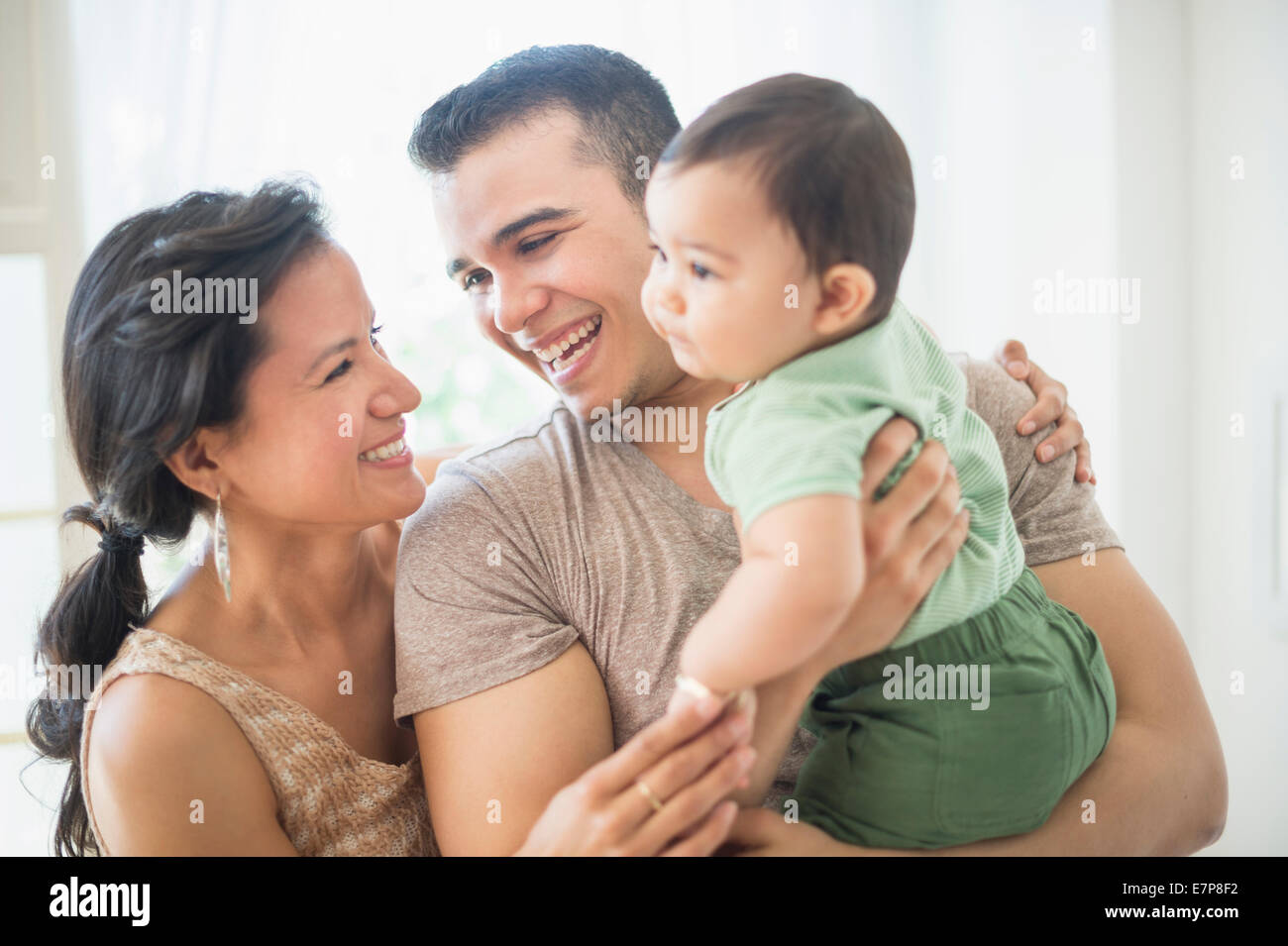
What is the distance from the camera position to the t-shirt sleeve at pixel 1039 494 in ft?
4.82

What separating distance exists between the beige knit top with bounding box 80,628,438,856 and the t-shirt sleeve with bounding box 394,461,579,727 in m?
0.11

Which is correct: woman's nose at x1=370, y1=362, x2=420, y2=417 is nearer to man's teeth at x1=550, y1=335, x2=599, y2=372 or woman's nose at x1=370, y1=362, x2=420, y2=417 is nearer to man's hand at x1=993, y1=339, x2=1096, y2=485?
man's teeth at x1=550, y1=335, x2=599, y2=372

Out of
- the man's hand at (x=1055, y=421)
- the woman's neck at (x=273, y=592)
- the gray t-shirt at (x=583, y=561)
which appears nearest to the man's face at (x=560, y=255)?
the gray t-shirt at (x=583, y=561)

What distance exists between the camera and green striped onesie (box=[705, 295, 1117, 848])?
1.08 metres

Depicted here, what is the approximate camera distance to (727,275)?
102 centimetres

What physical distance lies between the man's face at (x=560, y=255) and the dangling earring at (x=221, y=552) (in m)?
0.48

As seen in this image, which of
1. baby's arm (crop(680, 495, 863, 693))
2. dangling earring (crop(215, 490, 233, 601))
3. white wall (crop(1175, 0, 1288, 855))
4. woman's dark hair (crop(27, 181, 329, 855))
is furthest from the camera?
white wall (crop(1175, 0, 1288, 855))

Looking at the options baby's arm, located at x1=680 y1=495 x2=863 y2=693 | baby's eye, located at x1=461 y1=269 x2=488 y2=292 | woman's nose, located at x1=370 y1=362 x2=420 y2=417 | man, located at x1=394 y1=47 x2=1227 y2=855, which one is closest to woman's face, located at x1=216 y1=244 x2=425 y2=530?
woman's nose, located at x1=370 y1=362 x2=420 y2=417

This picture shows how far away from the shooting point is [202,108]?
269 cm

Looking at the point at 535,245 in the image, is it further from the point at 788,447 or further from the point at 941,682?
the point at 941,682

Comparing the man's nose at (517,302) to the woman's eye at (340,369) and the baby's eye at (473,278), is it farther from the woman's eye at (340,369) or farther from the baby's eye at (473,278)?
the woman's eye at (340,369)

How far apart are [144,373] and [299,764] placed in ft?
1.80

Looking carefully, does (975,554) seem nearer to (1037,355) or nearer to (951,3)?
(1037,355)
